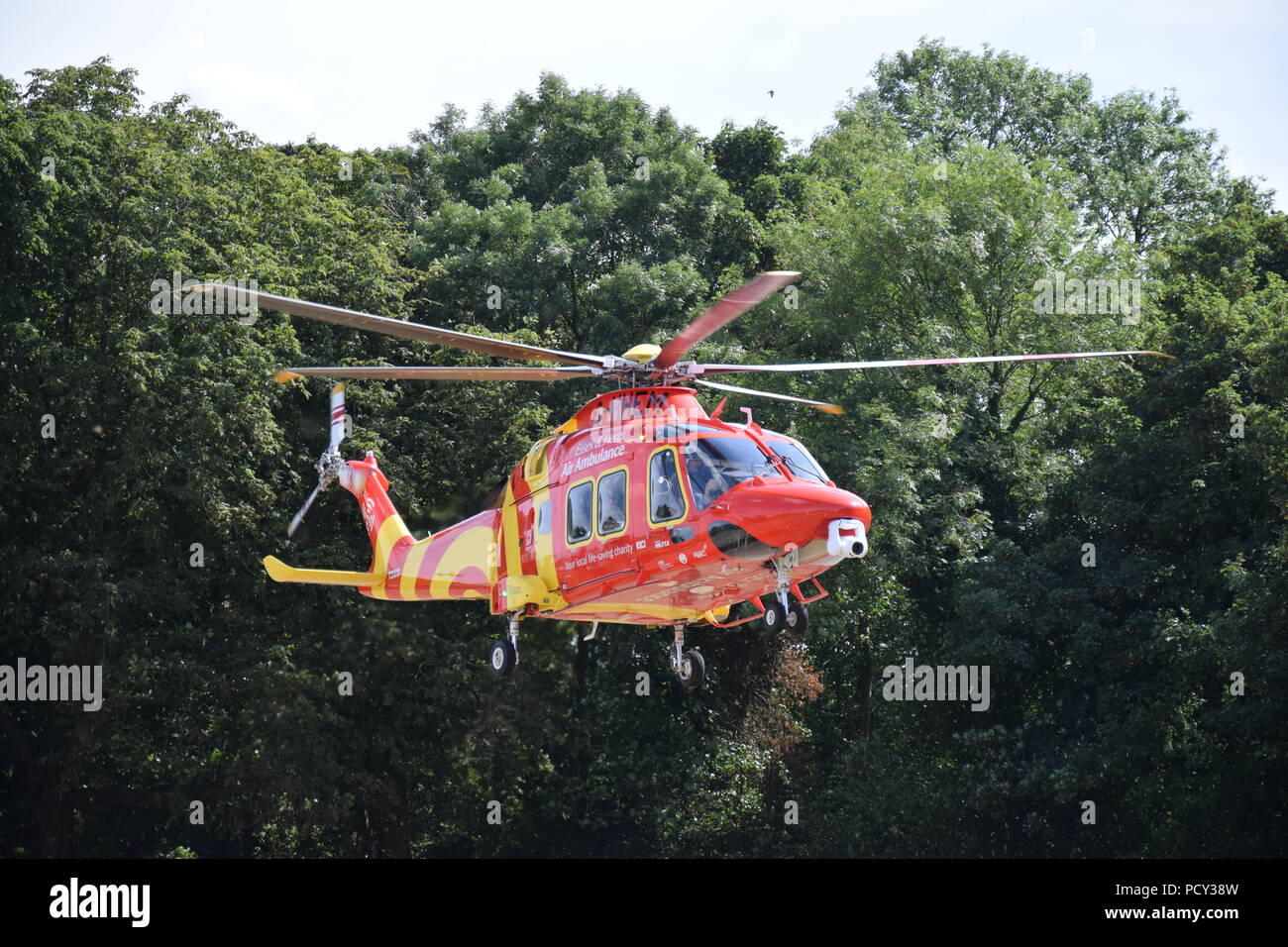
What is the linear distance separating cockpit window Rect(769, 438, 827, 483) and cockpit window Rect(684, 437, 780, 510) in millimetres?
263

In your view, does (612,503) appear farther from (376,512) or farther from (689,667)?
(376,512)

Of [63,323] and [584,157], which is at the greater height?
[584,157]

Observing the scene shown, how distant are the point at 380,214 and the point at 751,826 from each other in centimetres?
1607

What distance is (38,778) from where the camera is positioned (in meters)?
29.2

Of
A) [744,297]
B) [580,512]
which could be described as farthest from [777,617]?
[744,297]

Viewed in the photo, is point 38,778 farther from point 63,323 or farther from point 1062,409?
point 1062,409

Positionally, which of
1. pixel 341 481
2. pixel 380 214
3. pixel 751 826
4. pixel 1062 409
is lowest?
pixel 751 826

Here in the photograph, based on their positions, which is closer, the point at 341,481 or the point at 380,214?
the point at 341,481

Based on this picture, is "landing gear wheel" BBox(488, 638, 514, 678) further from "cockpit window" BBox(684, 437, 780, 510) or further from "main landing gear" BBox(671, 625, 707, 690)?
"cockpit window" BBox(684, 437, 780, 510)

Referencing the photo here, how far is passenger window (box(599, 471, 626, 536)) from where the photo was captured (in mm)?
17125

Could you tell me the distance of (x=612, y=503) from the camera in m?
17.3

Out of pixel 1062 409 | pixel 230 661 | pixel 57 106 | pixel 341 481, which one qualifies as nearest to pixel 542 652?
pixel 230 661

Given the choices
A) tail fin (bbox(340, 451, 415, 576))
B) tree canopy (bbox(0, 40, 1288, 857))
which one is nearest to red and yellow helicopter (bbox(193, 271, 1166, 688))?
tail fin (bbox(340, 451, 415, 576))

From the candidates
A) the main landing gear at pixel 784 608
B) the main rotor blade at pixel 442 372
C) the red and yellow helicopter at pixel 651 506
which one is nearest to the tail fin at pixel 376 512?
the red and yellow helicopter at pixel 651 506
